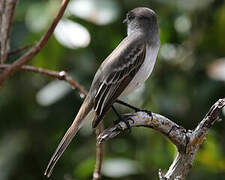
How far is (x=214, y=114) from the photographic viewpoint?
9.63ft

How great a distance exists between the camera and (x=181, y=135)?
9.98 ft

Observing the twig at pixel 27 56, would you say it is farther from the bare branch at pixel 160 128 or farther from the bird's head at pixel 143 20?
the bird's head at pixel 143 20

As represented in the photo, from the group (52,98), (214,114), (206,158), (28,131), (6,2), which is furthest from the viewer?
(28,131)

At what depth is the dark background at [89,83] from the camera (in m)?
4.89

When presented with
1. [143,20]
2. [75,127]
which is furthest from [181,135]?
[143,20]

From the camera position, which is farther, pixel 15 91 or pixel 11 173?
pixel 15 91

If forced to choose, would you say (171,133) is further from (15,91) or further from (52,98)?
(15,91)

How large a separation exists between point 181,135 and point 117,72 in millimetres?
990

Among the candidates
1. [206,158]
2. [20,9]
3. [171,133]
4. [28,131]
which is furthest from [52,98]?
[171,133]

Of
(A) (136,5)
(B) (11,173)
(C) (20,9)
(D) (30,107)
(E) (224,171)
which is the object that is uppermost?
(A) (136,5)

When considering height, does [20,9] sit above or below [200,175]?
above

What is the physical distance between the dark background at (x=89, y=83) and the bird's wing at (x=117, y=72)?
2.89 feet

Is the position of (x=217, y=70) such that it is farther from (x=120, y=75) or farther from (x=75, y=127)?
(x=75, y=127)

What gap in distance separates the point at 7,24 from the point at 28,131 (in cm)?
203
